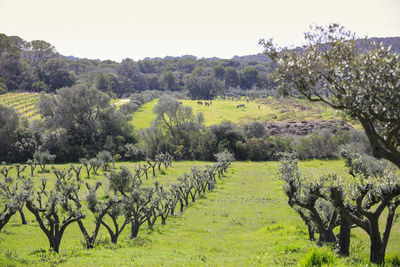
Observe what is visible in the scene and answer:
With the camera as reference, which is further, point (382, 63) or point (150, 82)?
point (150, 82)

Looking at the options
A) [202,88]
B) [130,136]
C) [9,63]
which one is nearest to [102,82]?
[9,63]

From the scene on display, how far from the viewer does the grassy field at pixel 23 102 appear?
96.5 m

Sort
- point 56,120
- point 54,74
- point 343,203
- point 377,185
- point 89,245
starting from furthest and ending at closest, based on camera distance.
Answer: point 54,74 < point 56,120 < point 89,245 < point 343,203 < point 377,185

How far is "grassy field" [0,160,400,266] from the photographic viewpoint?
15148 mm

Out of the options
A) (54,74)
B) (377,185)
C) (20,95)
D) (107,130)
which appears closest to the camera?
(377,185)

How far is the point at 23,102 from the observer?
360 feet

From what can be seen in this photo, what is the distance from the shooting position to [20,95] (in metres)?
122

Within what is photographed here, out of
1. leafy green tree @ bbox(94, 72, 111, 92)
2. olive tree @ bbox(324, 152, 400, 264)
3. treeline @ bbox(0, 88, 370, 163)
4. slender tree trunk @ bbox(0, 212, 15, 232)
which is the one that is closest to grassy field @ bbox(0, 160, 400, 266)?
olive tree @ bbox(324, 152, 400, 264)

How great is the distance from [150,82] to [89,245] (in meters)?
185

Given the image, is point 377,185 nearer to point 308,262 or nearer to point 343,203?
point 343,203

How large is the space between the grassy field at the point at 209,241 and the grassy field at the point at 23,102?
7739 centimetres

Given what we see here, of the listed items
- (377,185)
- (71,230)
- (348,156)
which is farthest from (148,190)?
(377,185)

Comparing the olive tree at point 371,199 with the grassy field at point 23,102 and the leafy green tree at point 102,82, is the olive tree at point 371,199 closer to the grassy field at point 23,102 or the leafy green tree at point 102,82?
the grassy field at point 23,102

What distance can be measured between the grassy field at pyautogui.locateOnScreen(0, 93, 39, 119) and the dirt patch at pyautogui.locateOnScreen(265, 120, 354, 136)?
72.0m
